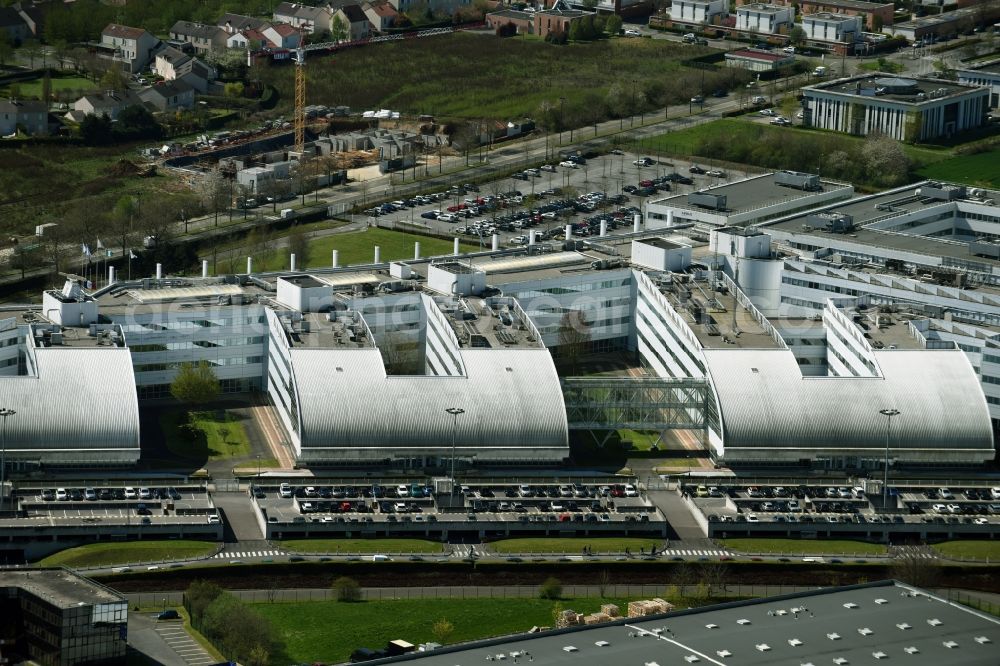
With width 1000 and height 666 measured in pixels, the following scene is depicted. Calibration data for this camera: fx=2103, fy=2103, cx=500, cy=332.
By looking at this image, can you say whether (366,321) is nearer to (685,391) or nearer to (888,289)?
(685,391)

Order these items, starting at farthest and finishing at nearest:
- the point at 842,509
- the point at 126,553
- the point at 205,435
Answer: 1. the point at 205,435
2. the point at 842,509
3. the point at 126,553

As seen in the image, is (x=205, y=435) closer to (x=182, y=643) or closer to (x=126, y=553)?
(x=126, y=553)

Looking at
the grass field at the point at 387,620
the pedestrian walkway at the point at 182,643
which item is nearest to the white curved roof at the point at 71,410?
the grass field at the point at 387,620

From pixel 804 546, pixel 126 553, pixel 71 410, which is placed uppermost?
pixel 71 410

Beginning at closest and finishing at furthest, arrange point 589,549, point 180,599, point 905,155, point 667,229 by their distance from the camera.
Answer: point 180,599
point 589,549
point 667,229
point 905,155

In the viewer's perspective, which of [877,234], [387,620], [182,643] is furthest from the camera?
[877,234]

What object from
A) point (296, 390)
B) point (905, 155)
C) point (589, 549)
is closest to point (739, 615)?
point (589, 549)

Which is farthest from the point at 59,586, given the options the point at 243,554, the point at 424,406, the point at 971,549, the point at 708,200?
the point at 708,200

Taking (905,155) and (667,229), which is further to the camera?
(905,155)
